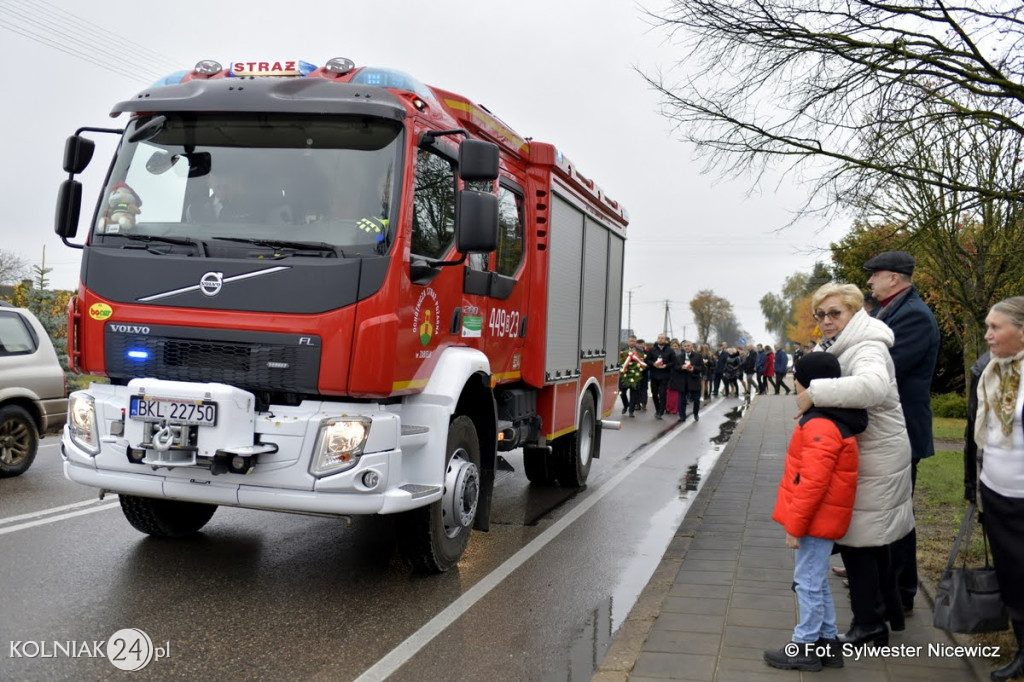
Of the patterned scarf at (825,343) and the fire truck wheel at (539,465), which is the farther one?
the fire truck wheel at (539,465)

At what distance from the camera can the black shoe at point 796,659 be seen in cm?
418

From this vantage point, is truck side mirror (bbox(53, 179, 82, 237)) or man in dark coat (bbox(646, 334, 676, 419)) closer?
truck side mirror (bbox(53, 179, 82, 237))

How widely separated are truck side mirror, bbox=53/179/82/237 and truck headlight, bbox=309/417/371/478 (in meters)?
2.27

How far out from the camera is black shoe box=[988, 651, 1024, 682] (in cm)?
398

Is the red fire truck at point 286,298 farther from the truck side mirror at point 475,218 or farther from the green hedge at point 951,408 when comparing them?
the green hedge at point 951,408

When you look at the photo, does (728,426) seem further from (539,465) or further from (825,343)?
(825,343)

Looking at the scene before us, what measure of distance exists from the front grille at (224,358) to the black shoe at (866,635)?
3.04 metres

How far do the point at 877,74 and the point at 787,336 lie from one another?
394ft

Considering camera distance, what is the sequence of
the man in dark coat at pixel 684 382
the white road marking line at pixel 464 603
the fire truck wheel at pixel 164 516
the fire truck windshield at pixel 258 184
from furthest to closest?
the man in dark coat at pixel 684 382 < the fire truck wheel at pixel 164 516 < the fire truck windshield at pixel 258 184 < the white road marking line at pixel 464 603

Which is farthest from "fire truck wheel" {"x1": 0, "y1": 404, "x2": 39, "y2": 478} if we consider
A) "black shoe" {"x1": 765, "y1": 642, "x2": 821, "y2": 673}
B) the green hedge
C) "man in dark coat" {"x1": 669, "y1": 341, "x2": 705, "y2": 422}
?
the green hedge

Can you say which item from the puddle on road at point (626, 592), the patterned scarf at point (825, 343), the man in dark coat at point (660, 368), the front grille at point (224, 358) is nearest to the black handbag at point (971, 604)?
the patterned scarf at point (825, 343)

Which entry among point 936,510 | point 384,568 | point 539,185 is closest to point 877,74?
point 539,185

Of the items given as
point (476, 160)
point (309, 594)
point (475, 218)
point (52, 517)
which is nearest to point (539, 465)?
point (309, 594)

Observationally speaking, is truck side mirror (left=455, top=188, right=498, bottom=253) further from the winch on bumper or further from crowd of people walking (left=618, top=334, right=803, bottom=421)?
crowd of people walking (left=618, top=334, right=803, bottom=421)
